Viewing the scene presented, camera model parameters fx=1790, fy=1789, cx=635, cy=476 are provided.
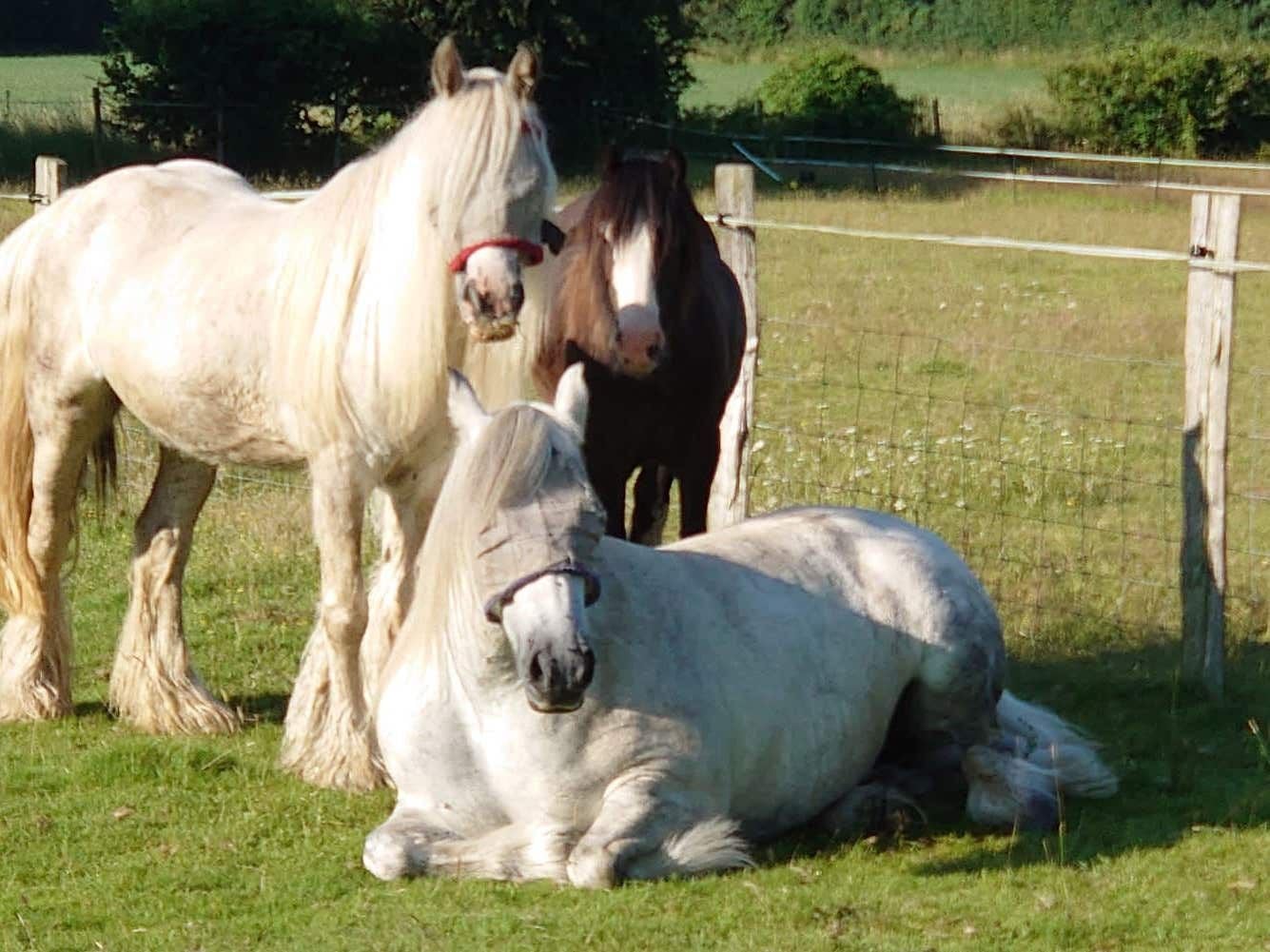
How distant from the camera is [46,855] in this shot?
4.78 metres

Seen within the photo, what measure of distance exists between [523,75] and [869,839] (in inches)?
89.7

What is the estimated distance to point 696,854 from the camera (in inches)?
172

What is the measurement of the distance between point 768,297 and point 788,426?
5.00 m

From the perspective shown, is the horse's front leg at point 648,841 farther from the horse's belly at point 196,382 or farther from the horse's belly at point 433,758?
the horse's belly at point 196,382

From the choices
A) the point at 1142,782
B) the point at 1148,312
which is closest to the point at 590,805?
the point at 1142,782

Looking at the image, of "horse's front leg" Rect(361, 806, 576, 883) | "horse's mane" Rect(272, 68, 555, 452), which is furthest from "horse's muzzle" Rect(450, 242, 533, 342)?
"horse's front leg" Rect(361, 806, 576, 883)

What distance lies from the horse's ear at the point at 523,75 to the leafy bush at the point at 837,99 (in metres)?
27.7

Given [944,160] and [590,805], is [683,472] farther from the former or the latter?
[944,160]

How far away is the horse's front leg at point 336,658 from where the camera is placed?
17.1 ft

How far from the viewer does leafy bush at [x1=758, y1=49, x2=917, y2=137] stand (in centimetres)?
3206

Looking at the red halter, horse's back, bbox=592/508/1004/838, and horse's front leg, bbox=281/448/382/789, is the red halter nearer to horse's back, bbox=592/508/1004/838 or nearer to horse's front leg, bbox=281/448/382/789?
horse's front leg, bbox=281/448/382/789

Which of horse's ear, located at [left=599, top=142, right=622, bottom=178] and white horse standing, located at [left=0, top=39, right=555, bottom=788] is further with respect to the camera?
horse's ear, located at [left=599, top=142, right=622, bottom=178]

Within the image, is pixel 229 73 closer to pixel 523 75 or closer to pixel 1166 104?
pixel 1166 104

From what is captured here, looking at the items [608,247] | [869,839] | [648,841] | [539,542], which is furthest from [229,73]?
[539,542]
